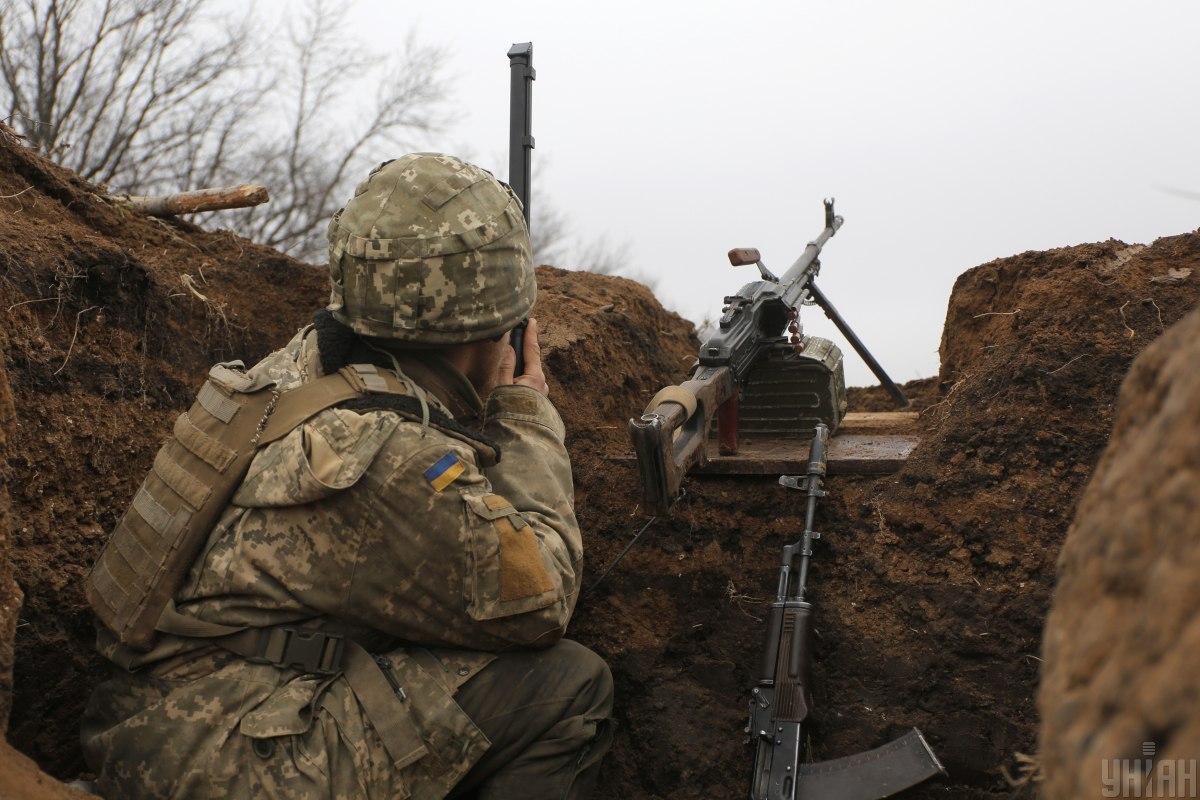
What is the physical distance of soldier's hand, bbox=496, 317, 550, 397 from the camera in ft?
11.4

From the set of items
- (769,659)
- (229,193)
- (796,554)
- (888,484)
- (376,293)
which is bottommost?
(769,659)

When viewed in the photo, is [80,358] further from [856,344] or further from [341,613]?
[856,344]

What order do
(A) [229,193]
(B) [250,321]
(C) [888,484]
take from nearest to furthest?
(C) [888,484] → (B) [250,321] → (A) [229,193]

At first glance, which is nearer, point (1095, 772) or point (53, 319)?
point (1095, 772)

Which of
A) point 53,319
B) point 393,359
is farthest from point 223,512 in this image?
point 53,319

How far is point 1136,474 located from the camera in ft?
4.39

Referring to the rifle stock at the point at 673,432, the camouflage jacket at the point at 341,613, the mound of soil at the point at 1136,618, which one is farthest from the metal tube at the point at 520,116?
the mound of soil at the point at 1136,618

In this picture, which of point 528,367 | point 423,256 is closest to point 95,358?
point 528,367

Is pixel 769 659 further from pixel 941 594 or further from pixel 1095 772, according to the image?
pixel 1095 772

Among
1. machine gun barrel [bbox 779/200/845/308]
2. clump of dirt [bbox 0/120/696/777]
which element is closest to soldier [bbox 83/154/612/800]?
clump of dirt [bbox 0/120/696/777]

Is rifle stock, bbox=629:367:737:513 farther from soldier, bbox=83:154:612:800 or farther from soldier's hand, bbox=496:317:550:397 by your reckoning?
soldier, bbox=83:154:612:800

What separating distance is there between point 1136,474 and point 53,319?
4.20 meters

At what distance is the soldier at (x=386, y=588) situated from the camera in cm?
274

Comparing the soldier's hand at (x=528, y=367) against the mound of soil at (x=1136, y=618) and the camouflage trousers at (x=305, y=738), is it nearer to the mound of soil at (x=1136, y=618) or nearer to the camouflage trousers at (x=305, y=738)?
the camouflage trousers at (x=305, y=738)
